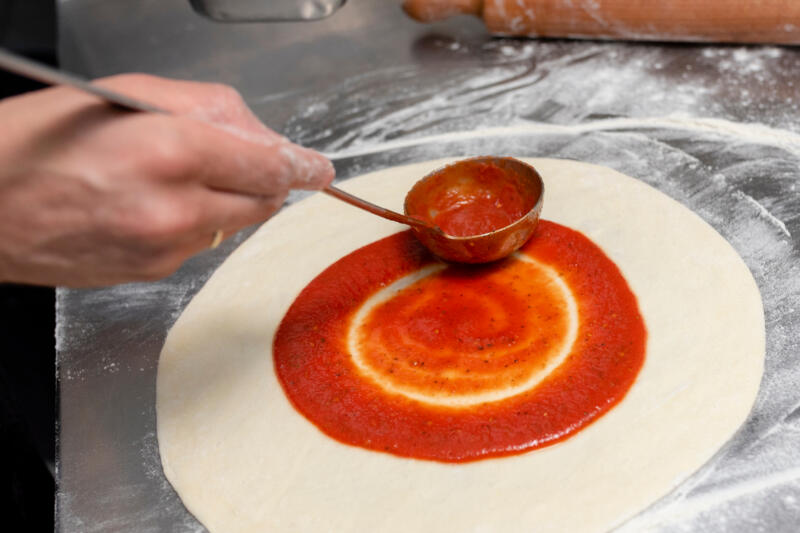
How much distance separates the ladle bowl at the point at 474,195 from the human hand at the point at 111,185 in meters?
0.49

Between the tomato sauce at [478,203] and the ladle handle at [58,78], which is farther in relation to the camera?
the tomato sauce at [478,203]

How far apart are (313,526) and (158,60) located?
77.9 inches

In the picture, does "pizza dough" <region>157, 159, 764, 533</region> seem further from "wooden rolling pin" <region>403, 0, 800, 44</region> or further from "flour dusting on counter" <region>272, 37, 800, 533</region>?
"wooden rolling pin" <region>403, 0, 800, 44</region>

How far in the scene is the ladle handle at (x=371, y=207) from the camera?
4.17ft

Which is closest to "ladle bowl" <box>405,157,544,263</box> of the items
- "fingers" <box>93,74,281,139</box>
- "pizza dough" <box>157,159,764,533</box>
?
"pizza dough" <box>157,159,764,533</box>

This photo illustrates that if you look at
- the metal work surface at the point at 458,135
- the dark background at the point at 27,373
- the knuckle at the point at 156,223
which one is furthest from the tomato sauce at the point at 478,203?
the dark background at the point at 27,373

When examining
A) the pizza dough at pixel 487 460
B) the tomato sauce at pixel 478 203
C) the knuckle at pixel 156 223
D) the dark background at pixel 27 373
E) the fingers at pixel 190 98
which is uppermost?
the fingers at pixel 190 98

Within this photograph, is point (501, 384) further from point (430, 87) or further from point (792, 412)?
point (430, 87)

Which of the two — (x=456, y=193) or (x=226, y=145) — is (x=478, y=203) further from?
(x=226, y=145)

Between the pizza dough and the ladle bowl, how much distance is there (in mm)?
131

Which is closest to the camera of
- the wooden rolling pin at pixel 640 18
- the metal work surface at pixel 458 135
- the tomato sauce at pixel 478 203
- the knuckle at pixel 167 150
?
the knuckle at pixel 167 150

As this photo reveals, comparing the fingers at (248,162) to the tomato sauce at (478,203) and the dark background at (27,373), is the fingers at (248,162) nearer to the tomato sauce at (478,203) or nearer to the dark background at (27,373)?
the tomato sauce at (478,203)

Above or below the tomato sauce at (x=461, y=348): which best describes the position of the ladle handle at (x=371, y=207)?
above

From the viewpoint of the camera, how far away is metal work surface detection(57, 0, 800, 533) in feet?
4.00
